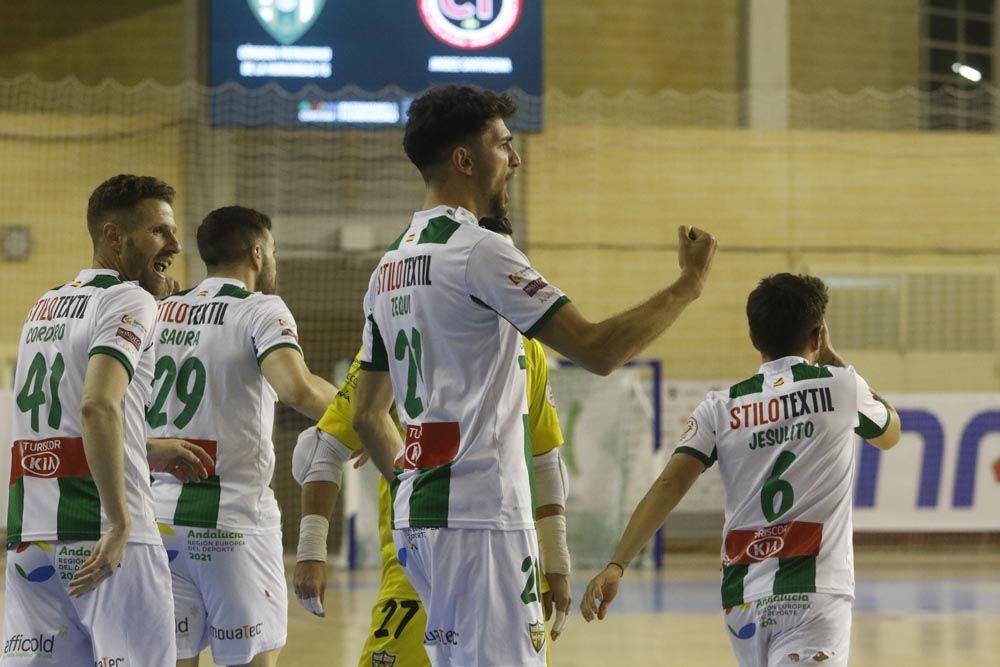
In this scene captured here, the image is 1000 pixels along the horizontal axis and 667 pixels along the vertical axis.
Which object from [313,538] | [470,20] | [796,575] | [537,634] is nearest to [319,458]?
[313,538]

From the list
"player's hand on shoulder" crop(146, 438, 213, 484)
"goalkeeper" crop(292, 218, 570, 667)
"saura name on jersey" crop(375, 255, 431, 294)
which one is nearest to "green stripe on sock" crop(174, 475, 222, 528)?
"player's hand on shoulder" crop(146, 438, 213, 484)

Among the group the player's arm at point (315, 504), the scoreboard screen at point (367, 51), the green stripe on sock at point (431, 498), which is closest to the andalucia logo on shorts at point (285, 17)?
the scoreboard screen at point (367, 51)

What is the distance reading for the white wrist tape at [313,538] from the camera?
378cm

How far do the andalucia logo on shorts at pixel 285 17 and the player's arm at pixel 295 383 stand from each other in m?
9.96

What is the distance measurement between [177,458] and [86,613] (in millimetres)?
824

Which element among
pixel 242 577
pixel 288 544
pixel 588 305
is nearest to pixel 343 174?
pixel 588 305

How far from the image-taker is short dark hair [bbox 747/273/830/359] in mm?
3877

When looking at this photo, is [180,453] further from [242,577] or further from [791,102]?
[791,102]

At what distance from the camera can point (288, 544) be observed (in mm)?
14703

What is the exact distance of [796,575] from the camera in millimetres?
3693

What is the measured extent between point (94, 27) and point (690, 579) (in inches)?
378

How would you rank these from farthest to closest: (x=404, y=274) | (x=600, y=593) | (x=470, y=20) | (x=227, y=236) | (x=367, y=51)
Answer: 1. (x=470, y=20)
2. (x=367, y=51)
3. (x=227, y=236)
4. (x=600, y=593)
5. (x=404, y=274)

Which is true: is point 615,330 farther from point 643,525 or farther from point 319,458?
point 319,458

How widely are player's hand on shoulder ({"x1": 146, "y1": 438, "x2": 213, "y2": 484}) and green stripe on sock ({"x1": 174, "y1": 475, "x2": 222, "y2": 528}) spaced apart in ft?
0.42
